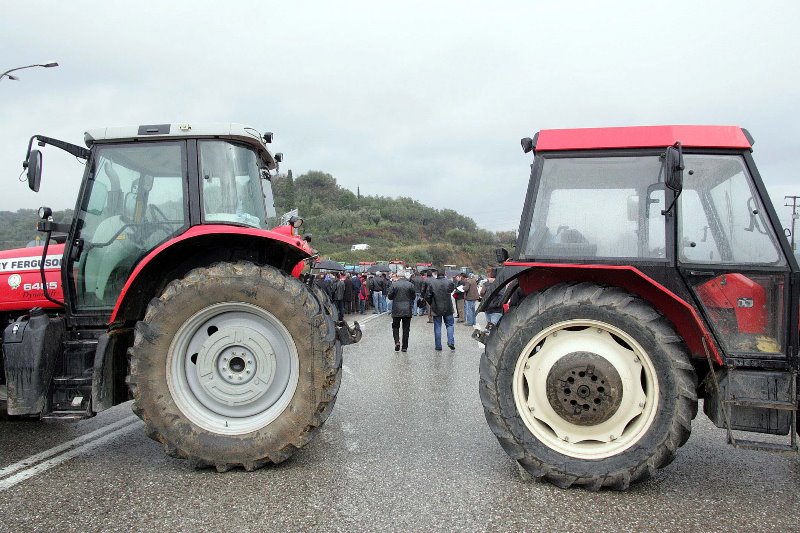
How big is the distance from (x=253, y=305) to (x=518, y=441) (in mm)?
2057

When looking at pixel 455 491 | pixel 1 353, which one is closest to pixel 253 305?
pixel 455 491

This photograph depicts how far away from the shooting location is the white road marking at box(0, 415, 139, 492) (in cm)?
378

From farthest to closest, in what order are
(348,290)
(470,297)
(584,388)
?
(348,290) < (470,297) < (584,388)

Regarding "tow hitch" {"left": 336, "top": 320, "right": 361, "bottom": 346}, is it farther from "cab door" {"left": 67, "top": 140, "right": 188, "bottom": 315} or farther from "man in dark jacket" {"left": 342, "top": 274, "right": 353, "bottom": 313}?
"man in dark jacket" {"left": 342, "top": 274, "right": 353, "bottom": 313}

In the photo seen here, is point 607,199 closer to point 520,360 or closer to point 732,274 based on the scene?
point 732,274

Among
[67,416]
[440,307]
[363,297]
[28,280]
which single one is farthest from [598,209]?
[363,297]

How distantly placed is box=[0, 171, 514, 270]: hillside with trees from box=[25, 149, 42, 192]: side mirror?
49779 millimetres

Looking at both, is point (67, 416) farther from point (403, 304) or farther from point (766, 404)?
point (403, 304)

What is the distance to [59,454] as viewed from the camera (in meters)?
4.29

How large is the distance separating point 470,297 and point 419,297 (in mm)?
4795

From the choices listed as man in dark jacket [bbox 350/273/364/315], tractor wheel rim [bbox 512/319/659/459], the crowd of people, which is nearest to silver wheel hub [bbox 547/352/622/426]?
tractor wheel rim [bbox 512/319/659/459]

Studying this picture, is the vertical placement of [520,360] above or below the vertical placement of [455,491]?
above

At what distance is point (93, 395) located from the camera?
4031 millimetres

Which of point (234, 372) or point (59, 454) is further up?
point (234, 372)
